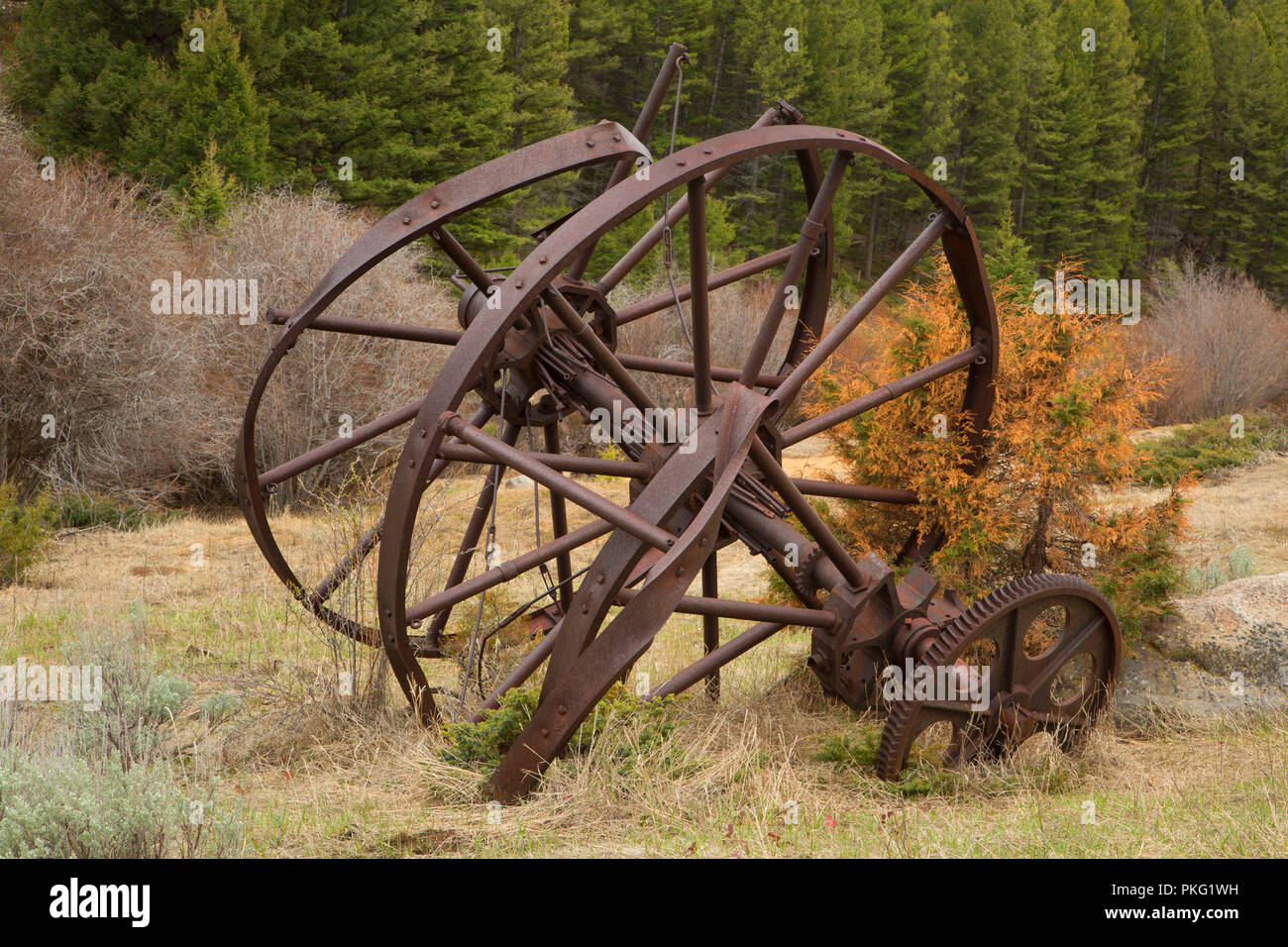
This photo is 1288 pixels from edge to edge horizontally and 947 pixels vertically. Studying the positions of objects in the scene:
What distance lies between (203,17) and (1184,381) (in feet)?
80.7

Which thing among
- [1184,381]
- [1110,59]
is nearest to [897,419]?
[1184,381]

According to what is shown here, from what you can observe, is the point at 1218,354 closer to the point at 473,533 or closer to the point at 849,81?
the point at 849,81

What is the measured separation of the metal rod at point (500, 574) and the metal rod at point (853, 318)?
105 centimetres

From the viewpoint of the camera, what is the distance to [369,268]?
5.16 metres

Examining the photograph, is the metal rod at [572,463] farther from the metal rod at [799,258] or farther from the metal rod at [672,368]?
the metal rod at [672,368]

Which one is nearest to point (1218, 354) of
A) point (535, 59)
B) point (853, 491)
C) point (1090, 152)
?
point (1090, 152)

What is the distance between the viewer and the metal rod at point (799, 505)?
16.0 feet

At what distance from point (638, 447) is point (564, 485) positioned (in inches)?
39.5

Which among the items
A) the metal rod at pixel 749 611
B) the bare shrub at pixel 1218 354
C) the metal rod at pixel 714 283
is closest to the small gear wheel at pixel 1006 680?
the metal rod at pixel 749 611

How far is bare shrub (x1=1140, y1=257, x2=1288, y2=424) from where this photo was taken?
81.0 ft

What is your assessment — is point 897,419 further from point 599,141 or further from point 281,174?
point 281,174

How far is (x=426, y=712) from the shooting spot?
5402mm

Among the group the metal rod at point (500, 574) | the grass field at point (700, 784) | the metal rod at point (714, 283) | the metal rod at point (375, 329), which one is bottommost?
the grass field at point (700, 784)

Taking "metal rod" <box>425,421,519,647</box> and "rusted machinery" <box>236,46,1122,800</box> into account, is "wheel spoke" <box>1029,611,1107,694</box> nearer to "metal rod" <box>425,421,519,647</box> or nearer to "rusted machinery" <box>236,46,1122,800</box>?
"rusted machinery" <box>236,46,1122,800</box>
